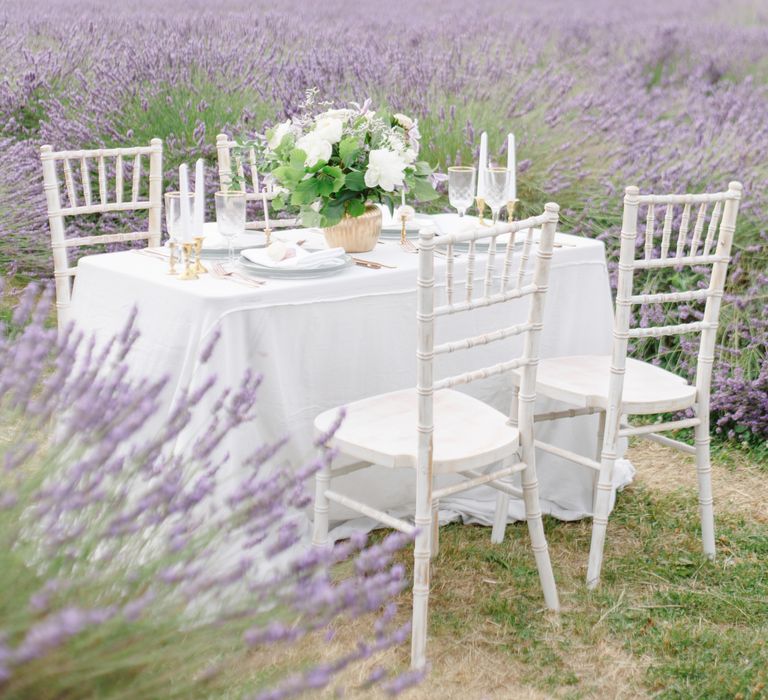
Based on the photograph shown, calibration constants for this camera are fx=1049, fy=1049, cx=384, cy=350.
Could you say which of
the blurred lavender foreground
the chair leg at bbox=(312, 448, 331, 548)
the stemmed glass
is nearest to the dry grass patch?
the chair leg at bbox=(312, 448, 331, 548)

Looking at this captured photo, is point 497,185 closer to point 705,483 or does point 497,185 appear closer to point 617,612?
point 705,483

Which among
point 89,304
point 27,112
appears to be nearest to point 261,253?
point 89,304

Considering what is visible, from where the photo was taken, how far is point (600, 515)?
98.3 inches

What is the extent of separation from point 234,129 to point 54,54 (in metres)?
1.35

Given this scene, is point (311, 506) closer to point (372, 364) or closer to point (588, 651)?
point (372, 364)

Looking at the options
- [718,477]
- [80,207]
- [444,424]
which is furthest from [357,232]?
[718,477]

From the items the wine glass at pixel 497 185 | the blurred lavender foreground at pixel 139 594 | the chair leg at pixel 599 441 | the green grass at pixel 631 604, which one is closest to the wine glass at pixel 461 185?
the wine glass at pixel 497 185

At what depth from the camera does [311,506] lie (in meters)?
2.54

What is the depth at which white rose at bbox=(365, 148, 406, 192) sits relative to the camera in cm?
246

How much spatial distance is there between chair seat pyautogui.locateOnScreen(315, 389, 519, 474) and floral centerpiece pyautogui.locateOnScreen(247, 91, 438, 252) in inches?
19.4

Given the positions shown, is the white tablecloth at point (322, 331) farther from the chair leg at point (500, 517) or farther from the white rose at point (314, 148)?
the white rose at point (314, 148)

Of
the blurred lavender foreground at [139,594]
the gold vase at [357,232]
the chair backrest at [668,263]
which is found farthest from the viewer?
the gold vase at [357,232]

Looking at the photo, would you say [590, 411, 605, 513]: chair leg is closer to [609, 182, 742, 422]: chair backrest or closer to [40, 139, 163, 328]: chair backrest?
[609, 182, 742, 422]: chair backrest

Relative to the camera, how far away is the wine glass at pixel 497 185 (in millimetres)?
2732
